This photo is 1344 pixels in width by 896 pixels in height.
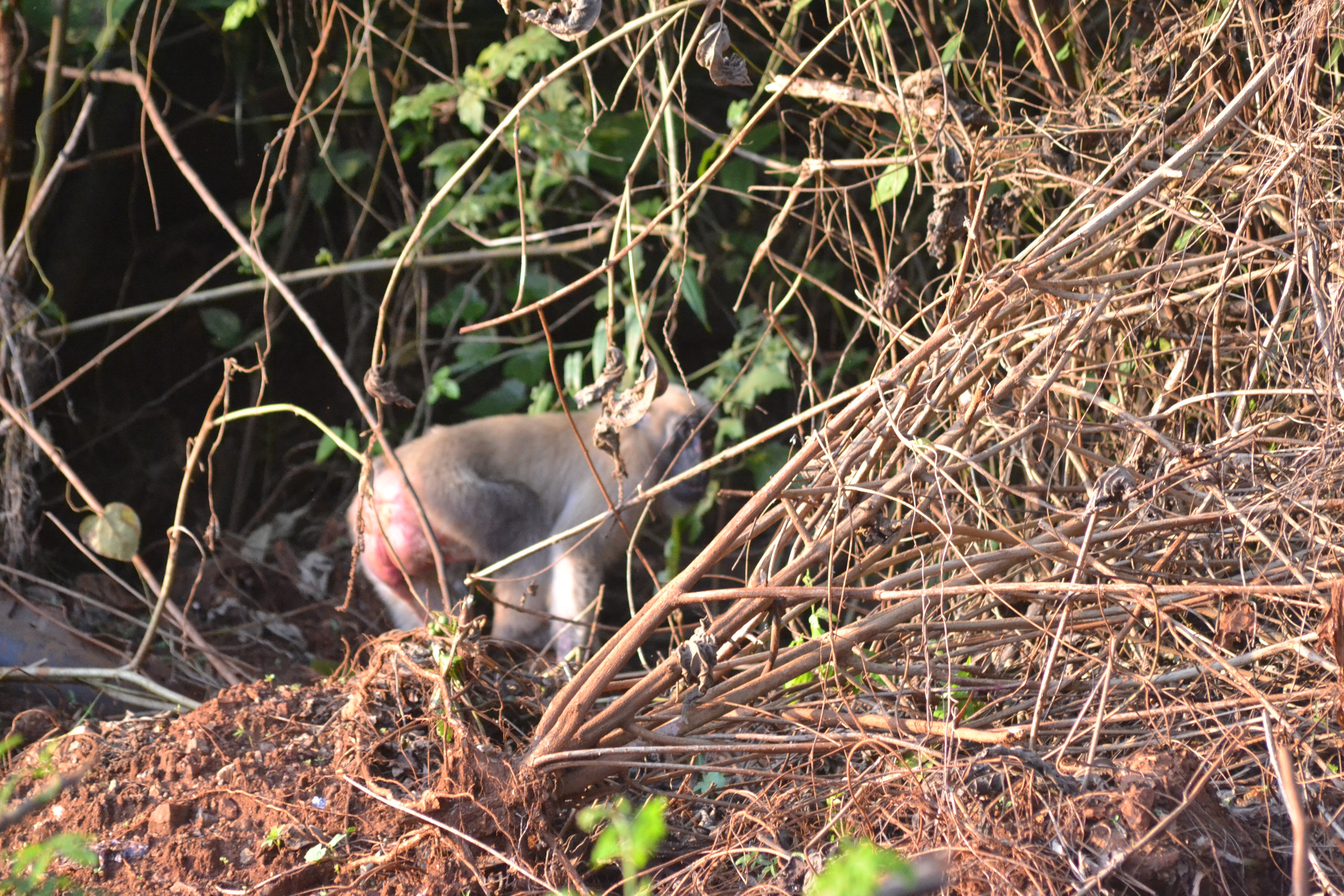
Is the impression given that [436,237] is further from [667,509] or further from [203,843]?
[203,843]

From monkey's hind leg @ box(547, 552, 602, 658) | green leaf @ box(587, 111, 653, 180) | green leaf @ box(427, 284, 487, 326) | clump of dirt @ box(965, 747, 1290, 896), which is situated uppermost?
green leaf @ box(587, 111, 653, 180)

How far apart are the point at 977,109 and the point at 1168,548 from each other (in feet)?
3.59

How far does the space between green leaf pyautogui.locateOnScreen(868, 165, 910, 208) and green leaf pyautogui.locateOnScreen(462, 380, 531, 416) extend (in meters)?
1.95

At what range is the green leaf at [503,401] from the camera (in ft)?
14.9

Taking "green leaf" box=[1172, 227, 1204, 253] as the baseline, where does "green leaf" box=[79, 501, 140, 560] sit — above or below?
below

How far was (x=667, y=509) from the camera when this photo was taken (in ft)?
13.7

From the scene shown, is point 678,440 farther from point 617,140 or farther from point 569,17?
point 569,17

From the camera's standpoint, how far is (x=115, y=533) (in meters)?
2.95

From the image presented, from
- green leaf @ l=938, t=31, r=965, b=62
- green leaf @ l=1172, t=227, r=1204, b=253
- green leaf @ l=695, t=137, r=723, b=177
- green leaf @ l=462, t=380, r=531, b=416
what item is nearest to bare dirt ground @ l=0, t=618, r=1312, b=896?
green leaf @ l=1172, t=227, r=1204, b=253

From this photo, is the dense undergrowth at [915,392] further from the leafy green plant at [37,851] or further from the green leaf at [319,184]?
the leafy green plant at [37,851]

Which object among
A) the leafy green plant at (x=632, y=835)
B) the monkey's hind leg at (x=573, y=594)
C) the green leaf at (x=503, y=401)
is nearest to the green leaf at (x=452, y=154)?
the green leaf at (x=503, y=401)

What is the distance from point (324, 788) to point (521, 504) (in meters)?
1.95

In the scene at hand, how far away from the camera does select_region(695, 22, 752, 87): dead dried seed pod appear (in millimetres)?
1924

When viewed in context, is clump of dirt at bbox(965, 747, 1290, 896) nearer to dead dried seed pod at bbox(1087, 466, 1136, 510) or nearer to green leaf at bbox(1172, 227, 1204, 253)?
dead dried seed pod at bbox(1087, 466, 1136, 510)
